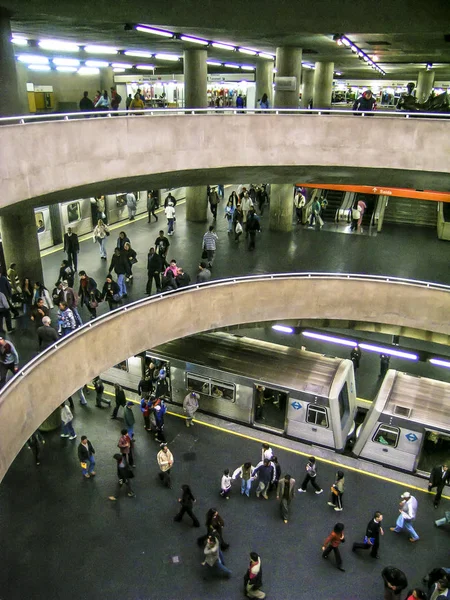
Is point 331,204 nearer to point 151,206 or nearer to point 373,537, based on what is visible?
point 151,206

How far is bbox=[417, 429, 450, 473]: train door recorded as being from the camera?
1491cm

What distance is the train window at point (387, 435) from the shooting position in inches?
563

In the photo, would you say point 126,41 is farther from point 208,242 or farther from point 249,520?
point 249,520

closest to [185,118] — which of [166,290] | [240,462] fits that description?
[166,290]

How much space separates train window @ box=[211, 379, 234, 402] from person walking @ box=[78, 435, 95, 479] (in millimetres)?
4517

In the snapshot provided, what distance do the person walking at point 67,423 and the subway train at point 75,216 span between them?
8.48 m

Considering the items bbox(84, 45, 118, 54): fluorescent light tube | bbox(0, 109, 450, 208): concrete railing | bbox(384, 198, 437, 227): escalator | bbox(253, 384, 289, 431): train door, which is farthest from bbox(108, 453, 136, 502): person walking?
bbox(384, 198, 437, 227): escalator

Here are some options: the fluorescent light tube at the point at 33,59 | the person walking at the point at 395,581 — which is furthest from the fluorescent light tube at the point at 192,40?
the person walking at the point at 395,581

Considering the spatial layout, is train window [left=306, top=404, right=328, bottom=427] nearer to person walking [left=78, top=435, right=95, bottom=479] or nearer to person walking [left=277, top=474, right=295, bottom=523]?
person walking [left=277, top=474, right=295, bottom=523]

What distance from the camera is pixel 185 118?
1254 centimetres

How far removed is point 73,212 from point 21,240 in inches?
309

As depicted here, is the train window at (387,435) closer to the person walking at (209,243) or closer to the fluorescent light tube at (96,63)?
the person walking at (209,243)

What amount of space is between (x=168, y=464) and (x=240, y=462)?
246 centimetres

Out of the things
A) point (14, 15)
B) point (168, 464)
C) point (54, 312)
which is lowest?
point (168, 464)
